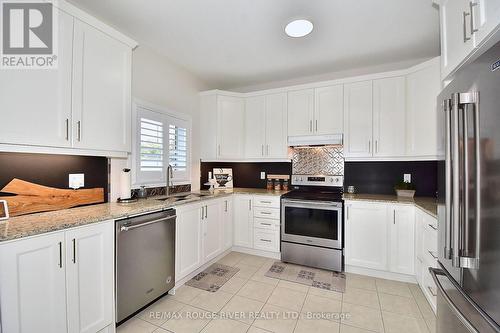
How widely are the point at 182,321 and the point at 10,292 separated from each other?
1158mm

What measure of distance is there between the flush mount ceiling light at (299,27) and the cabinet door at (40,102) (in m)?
1.78

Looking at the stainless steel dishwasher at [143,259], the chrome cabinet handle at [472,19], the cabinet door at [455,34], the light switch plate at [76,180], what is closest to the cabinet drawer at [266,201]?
the stainless steel dishwasher at [143,259]

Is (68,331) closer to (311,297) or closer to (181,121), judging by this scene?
(311,297)

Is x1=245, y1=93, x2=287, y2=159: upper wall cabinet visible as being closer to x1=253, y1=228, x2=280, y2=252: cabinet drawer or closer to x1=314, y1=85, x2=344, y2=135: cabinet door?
x1=314, y1=85, x2=344, y2=135: cabinet door

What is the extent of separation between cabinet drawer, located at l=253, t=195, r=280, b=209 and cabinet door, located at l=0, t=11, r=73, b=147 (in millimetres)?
2221

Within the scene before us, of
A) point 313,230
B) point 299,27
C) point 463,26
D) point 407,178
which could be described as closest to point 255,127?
point 299,27

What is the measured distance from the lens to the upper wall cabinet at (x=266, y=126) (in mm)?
3324

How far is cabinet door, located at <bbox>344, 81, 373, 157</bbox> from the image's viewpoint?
2.82 m

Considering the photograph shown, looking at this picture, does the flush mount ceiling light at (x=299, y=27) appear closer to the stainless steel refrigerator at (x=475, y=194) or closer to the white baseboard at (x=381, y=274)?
the stainless steel refrigerator at (x=475, y=194)

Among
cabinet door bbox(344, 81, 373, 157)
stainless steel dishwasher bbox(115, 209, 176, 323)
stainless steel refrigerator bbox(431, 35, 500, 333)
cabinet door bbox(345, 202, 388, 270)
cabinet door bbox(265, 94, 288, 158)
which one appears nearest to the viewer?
stainless steel refrigerator bbox(431, 35, 500, 333)

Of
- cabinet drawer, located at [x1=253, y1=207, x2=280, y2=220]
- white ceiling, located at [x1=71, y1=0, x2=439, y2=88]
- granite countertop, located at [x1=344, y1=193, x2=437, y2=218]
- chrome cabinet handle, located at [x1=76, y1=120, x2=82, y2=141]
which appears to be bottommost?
cabinet drawer, located at [x1=253, y1=207, x2=280, y2=220]

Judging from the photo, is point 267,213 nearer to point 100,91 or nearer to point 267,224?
point 267,224

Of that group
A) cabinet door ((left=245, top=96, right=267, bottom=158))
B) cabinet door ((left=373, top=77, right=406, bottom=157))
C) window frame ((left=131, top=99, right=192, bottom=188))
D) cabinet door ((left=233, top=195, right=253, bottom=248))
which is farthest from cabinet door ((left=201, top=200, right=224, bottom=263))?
cabinet door ((left=373, top=77, right=406, bottom=157))

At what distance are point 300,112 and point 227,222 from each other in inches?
76.7
